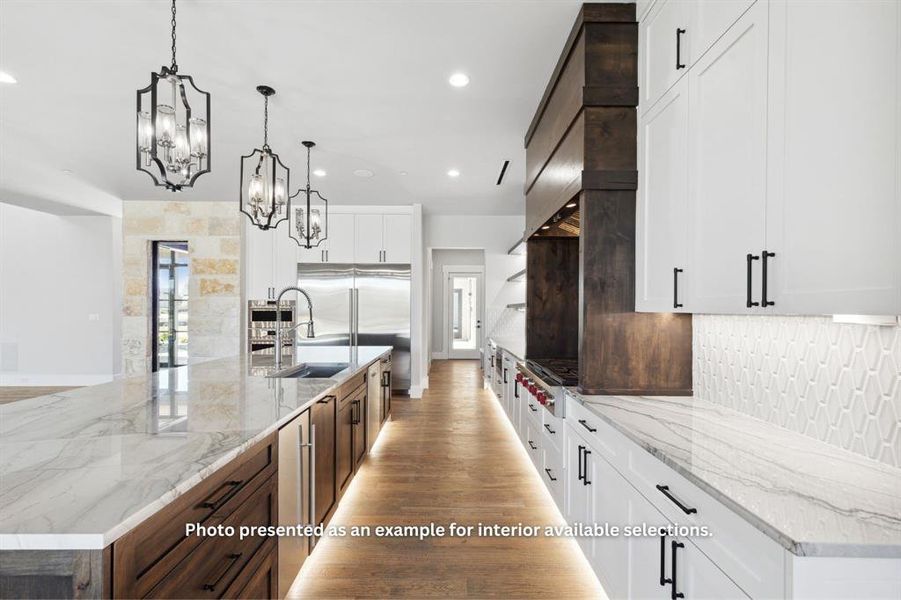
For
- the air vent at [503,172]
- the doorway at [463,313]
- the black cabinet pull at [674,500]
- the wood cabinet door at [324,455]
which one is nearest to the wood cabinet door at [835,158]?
the black cabinet pull at [674,500]

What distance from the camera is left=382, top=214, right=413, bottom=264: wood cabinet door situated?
5.91m

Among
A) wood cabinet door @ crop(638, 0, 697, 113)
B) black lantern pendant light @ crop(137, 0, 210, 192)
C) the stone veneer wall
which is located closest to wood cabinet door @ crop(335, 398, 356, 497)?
black lantern pendant light @ crop(137, 0, 210, 192)

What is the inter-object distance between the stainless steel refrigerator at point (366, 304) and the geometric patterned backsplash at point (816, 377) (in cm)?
442

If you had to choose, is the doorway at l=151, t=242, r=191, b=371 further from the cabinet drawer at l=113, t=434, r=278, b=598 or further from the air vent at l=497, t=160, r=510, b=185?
the cabinet drawer at l=113, t=434, r=278, b=598

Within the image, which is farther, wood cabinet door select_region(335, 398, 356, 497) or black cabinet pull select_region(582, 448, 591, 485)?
wood cabinet door select_region(335, 398, 356, 497)

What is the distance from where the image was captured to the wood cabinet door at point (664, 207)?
165 centimetres

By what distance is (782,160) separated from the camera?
1.16m

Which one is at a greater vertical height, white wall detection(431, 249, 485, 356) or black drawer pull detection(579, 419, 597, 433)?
white wall detection(431, 249, 485, 356)

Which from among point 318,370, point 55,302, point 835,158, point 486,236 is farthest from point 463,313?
point 835,158

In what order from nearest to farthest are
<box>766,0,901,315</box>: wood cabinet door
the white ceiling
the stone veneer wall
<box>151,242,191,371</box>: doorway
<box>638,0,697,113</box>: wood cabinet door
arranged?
<box>766,0,901,315</box>: wood cabinet door, <box>638,0,697,113</box>: wood cabinet door, the white ceiling, the stone veneer wall, <box>151,242,191,371</box>: doorway

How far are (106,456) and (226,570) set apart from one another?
0.45m

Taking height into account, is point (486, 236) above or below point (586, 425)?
above

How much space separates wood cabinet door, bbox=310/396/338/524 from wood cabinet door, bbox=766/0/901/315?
1.82 m

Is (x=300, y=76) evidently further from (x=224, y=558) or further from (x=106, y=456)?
(x=224, y=558)
